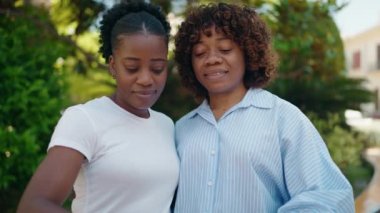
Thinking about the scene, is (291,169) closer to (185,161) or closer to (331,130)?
(185,161)

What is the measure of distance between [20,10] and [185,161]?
3320mm

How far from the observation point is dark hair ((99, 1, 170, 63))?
2.53 m

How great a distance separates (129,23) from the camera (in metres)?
2.54

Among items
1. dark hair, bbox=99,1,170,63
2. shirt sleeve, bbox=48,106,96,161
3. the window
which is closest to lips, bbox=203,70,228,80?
dark hair, bbox=99,1,170,63

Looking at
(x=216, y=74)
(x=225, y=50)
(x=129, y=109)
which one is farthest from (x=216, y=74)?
(x=129, y=109)

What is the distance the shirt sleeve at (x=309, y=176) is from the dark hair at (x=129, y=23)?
2.04 feet

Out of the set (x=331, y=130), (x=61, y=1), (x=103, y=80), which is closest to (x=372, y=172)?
(x=331, y=130)

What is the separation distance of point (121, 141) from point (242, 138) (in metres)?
0.48

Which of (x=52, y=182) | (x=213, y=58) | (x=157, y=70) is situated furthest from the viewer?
(x=213, y=58)

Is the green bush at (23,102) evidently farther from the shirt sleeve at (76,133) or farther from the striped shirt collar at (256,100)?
the shirt sleeve at (76,133)

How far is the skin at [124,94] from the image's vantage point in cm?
218

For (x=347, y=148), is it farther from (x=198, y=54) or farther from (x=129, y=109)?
(x=129, y=109)

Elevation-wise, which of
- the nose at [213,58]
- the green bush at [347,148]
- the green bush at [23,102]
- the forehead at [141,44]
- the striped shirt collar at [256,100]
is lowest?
the green bush at [347,148]

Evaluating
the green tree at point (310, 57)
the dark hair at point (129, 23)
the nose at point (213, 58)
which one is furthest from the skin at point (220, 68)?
the green tree at point (310, 57)
